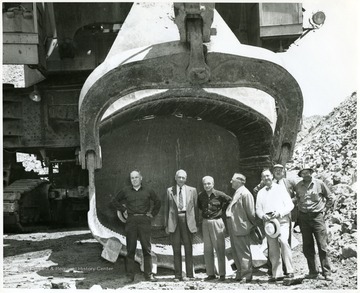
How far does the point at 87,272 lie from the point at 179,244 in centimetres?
116

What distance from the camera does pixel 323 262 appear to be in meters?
5.50

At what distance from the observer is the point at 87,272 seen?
612cm

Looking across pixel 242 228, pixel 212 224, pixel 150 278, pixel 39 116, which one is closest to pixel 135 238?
pixel 150 278

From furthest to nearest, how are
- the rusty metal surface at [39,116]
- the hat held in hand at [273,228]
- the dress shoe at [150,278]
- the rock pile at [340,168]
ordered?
the rusty metal surface at [39,116] → the rock pile at [340,168] → the dress shoe at [150,278] → the hat held in hand at [273,228]

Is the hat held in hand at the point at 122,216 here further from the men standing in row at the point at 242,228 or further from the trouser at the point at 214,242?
the men standing in row at the point at 242,228

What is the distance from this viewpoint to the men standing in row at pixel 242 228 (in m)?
5.53

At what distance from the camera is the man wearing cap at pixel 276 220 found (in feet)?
17.8

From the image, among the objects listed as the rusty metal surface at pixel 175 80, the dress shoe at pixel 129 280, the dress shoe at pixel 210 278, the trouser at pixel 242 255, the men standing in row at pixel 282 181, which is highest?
the rusty metal surface at pixel 175 80

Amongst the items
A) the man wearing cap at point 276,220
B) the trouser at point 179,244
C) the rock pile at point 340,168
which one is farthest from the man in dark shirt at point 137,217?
the rock pile at point 340,168

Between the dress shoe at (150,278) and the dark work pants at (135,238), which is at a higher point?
the dark work pants at (135,238)

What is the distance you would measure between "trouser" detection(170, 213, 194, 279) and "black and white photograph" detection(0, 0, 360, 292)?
2cm

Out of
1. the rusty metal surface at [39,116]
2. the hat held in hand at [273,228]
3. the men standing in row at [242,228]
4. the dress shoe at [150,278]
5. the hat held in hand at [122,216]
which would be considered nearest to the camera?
the hat held in hand at [273,228]

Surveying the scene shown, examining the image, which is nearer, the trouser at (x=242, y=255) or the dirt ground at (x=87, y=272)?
the dirt ground at (x=87, y=272)

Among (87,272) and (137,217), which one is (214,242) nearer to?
(137,217)
